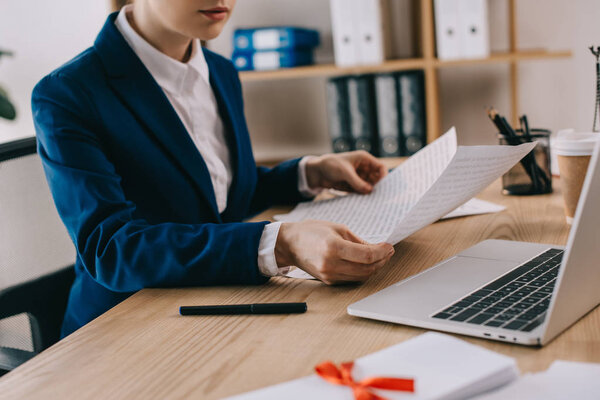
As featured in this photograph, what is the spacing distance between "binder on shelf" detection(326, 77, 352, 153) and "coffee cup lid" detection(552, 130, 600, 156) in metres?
1.35

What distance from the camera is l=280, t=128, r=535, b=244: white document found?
78 cm

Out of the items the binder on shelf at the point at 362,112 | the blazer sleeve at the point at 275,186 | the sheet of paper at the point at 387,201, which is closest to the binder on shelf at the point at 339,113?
the binder on shelf at the point at 362,112

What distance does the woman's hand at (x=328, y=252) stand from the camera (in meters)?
0.77

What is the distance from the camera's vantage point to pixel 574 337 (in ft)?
1.96

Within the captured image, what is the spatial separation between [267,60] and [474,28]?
0.73 m

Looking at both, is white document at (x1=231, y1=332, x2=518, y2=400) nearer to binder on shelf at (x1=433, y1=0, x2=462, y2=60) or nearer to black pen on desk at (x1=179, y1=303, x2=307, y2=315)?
black pen on desk at (x1=179, y1=303, x2=307, y2=315)

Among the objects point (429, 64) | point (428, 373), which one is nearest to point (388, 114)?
point (429, 64)

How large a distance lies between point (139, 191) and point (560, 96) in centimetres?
188

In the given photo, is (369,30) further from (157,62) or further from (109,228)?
(109,228)

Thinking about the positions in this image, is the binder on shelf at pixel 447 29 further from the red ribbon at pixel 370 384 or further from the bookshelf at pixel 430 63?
the red ribbon at pixel 370 384

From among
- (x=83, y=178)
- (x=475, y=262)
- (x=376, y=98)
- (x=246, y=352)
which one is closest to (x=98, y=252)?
(x=83, y=178)

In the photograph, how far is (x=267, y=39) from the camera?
7.67ft

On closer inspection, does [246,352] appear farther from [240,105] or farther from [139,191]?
[240,105]

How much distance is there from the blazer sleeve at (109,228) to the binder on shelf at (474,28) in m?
1.46
